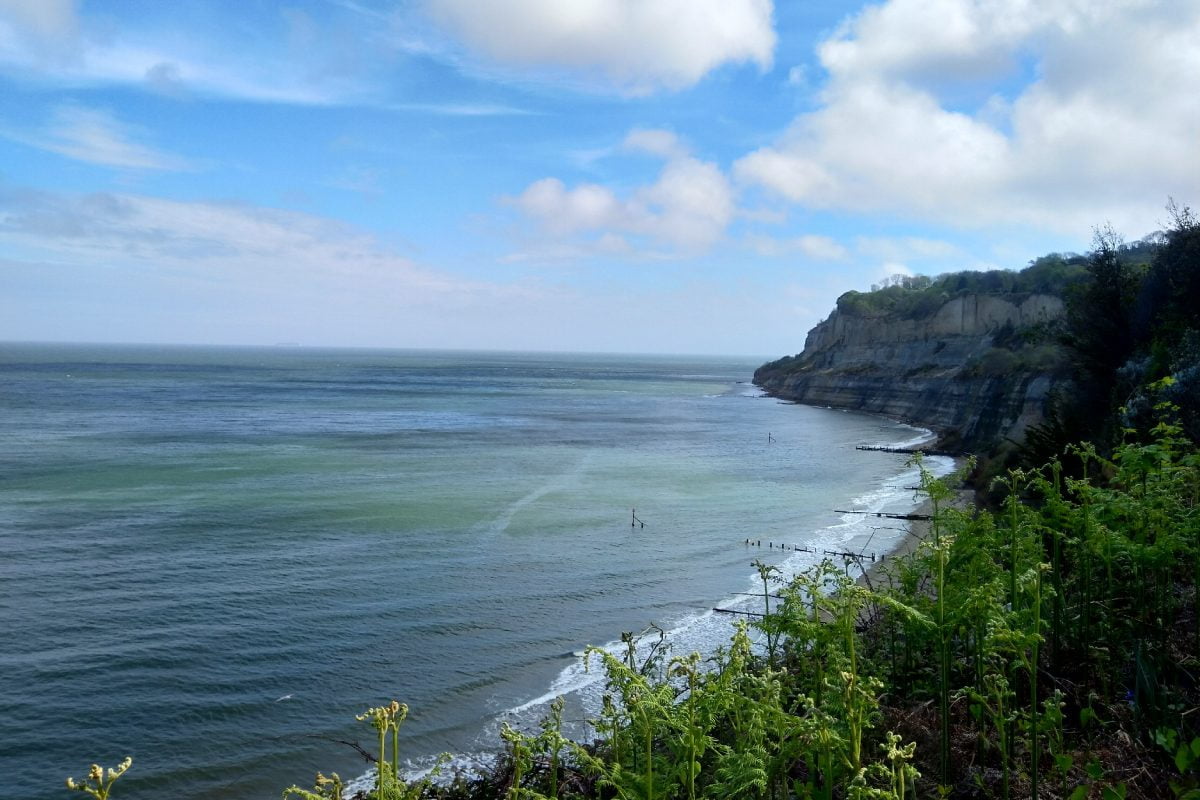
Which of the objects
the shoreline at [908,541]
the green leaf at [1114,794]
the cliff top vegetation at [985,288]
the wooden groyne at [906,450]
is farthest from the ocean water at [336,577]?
the cliff top vegetation at [985,288]

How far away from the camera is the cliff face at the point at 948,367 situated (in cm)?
5359

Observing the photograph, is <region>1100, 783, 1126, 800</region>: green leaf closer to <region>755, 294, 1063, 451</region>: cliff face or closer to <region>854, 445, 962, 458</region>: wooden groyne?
<region>755, 294, 1063, 451</region>: cliff face

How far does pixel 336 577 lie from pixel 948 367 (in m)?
72.0

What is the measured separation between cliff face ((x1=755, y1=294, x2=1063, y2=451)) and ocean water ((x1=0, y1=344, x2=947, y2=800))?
8.54 m

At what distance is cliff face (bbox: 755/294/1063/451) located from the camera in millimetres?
53594

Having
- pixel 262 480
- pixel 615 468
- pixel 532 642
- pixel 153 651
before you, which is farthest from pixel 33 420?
pixel 532 642

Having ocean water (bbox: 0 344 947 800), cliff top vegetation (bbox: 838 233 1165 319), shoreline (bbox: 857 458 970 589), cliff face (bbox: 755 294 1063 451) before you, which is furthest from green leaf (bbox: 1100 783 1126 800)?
cliff top vegetation (bbox: 838 233 1165 319)

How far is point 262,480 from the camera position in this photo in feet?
133

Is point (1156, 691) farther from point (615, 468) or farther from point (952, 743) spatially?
point (615, 468)

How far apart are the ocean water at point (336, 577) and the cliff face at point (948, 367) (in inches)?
336

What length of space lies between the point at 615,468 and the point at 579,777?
41525 millimetres

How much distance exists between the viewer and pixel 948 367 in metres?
80.9

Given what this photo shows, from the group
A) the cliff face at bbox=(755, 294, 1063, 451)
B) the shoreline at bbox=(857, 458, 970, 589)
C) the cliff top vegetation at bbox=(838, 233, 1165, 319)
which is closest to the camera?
the shoreline at bbox=(857, 458, 970, 589)

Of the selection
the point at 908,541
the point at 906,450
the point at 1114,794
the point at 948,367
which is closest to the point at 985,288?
the point at 948,367
